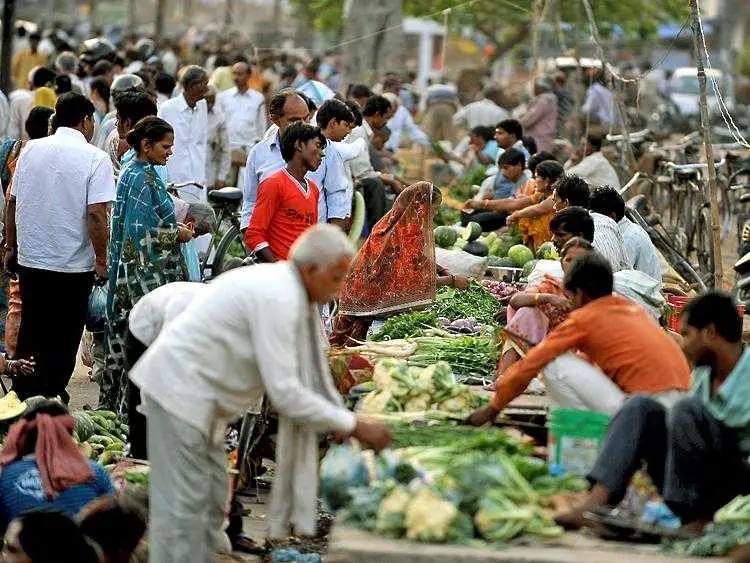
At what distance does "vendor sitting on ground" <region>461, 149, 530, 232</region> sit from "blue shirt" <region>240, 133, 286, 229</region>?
3334 mm

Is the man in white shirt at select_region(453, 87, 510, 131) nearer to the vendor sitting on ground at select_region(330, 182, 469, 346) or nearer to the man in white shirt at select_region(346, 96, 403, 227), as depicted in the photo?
the man in white shirt at select_region(346, 96, 403, 227)

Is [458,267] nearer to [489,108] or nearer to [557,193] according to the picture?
[557,193]

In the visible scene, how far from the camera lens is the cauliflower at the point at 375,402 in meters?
7.97

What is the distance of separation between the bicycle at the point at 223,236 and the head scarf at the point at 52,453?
609 centimetres

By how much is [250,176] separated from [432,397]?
333cm

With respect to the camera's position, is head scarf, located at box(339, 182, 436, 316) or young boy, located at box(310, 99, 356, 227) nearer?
head scarf, located at box(339, 182, 436, 316)

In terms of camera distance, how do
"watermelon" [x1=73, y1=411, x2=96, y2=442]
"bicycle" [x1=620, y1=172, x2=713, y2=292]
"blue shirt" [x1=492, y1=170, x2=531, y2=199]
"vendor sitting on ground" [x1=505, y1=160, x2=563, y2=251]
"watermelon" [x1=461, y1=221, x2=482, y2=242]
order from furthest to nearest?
1. "blue shirt" [x1=492, y1=170, x2=531, y2=199]
2. "watermelon" [x1=461, y1=221, x2=482, y2=242]
3. "bicycle" [x1=620, y1=172, x2=713, y2=292]
4. "vendor sitting on ground" [x1=505, y1=160, x2=563, y2=251]
5. "watermelon" [x1=73, y1=411, x2=96, y2=442]

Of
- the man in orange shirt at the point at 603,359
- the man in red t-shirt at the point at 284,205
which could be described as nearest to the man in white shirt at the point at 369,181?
the man in red t-shirt at the point at 284,205

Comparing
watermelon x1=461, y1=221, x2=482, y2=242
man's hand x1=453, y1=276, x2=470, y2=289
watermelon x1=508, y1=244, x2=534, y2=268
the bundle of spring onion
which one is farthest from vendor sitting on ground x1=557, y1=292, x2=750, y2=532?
watermelon x1=461, y1=221, x2=482, y2=242

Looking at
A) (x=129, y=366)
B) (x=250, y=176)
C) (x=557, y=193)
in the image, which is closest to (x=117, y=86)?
(x=250, y=176)

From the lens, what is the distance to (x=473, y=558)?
5.91 meters

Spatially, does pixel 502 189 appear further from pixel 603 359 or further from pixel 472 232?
pixel 603 359

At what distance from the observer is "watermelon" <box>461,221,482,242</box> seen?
1320 centimetres

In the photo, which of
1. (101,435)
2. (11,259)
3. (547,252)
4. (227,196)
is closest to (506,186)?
(227,196)
